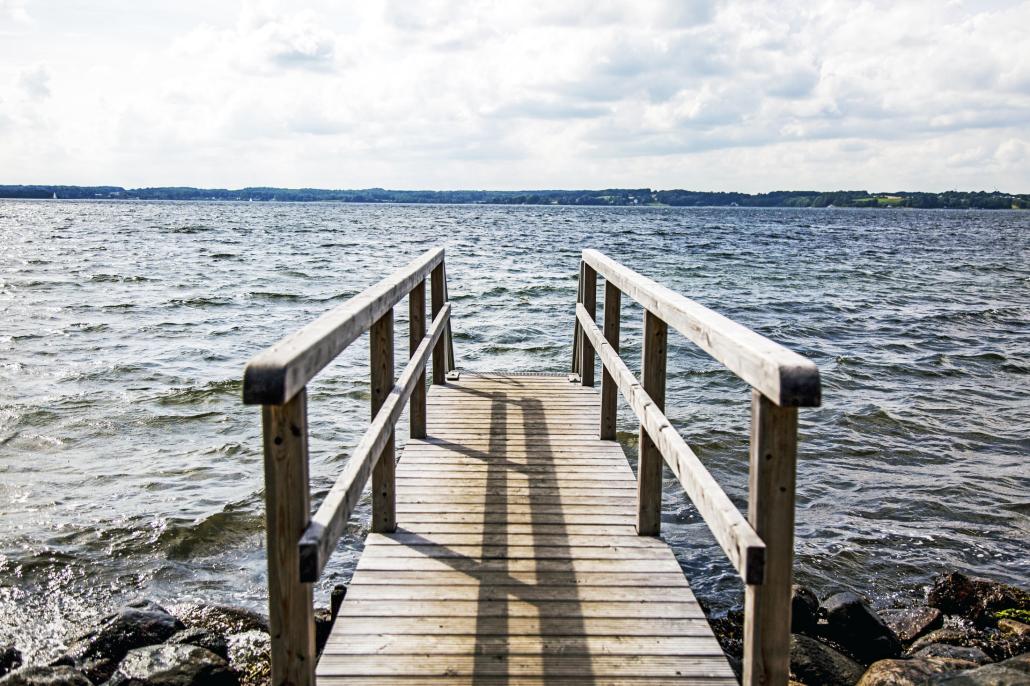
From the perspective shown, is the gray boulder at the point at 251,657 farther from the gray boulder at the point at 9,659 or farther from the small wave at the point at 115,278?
the small wave at the point at 115,278

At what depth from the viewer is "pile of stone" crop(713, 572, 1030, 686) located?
412cm

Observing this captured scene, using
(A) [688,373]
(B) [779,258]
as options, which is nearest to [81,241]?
(B) [779,258]

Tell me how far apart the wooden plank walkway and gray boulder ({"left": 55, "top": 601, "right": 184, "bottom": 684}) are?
145 centimetres

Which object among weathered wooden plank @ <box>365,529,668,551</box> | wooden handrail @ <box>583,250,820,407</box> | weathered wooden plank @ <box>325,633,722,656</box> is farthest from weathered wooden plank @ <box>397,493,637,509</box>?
weathered wooden plank @ <box>325,633,722,656</box>

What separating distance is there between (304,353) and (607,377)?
3754mm

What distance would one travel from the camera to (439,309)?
762cm

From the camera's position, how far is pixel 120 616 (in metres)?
4.80

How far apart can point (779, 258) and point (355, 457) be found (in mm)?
42114

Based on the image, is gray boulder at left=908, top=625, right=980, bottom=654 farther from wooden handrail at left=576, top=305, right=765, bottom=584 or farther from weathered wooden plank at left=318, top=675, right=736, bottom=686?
weathered wooden plank at left=318, top=675, right=736, bottom=686

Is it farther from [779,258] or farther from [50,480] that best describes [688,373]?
[779,258]

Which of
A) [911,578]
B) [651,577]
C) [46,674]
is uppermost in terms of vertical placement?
[651,577]

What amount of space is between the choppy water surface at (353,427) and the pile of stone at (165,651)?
1.09 feet

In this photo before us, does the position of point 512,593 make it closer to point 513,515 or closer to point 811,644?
point 513,515

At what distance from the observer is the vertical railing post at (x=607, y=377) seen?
237 inches
